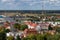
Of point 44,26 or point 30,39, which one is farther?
point 44,26

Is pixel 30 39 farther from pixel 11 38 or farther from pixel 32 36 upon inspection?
pixel 11 38

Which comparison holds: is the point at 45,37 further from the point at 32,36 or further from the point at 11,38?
the point at 11,38

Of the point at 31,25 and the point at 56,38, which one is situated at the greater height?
the point at 56,38

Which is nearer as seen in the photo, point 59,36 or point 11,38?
point 59,36

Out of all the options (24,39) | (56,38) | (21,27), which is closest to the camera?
(56,38)

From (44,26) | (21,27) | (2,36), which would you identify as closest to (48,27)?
(44,26)

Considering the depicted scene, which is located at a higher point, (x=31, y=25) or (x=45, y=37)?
(x=45, y=37)

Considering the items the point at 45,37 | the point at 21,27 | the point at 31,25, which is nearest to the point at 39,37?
the point at 45,37

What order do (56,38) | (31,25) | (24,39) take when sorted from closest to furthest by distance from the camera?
(56,38) < (24,39) < (31,25)

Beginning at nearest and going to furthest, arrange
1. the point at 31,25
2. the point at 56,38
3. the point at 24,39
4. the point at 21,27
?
1. the point at 56,38
2. the point at 24,39
3. the point at 21,27
4. the point at 31,25
